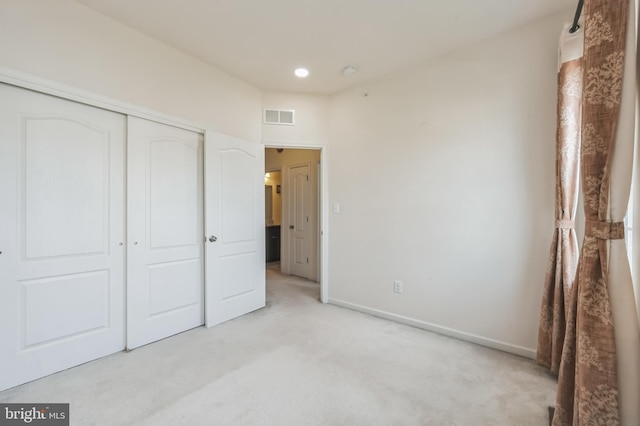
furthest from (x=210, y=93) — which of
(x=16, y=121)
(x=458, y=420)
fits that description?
(x=458, y=420)

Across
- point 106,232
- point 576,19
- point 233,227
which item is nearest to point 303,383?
point 233,227

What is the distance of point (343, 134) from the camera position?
3.54 m

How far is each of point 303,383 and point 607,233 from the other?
188cm

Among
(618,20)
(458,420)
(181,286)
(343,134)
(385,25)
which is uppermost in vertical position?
(385,25)

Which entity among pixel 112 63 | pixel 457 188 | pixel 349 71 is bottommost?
pixel 457 188

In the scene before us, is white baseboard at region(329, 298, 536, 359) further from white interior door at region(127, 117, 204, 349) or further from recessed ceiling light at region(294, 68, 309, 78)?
recessed ceiling light at region(294, 68, 309, 78)

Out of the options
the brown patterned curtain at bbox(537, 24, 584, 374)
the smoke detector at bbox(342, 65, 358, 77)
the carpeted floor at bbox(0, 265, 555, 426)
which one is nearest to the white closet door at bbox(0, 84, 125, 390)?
the carpeted floor at bbox(0, 265, 555, 426)

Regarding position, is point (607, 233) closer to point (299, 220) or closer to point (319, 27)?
point (319, 27)

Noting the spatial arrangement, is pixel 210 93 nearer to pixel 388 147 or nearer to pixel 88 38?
pixel 88 38

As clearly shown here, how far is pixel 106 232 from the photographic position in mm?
2281

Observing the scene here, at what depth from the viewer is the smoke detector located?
9.70 feet

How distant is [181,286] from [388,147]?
2.66 m

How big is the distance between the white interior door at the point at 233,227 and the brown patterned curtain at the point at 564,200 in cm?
283

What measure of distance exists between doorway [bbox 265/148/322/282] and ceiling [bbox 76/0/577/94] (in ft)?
6.72
